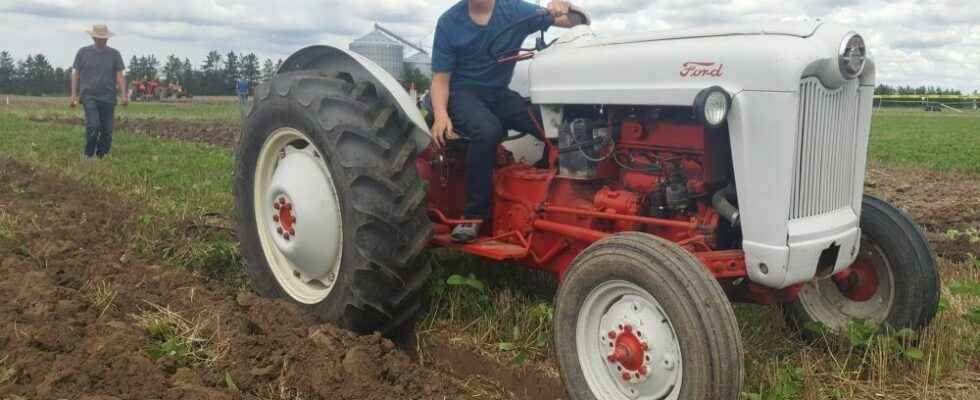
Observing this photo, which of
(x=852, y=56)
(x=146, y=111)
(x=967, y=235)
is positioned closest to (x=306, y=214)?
(x=852, y=56)

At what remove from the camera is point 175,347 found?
316cm

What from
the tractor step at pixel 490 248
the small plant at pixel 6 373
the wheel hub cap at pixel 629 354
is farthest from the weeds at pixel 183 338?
the wheel hub cap at pixel 629 354

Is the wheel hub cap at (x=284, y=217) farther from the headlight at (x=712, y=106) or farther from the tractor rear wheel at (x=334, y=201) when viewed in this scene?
the headlight at (x=712, y=106)

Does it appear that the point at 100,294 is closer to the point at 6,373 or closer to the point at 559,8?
the point at 6,373

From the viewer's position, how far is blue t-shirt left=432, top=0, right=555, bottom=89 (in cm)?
392

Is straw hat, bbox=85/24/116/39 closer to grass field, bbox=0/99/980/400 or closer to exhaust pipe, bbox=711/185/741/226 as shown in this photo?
grass field, bbox=0/99/980/400

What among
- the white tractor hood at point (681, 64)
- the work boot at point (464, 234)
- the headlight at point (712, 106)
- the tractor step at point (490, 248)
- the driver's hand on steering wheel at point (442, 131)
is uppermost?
the white tractor hood at point (681, 64)

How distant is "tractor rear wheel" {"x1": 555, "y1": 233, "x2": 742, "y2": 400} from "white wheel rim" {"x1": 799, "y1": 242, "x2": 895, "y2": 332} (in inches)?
49.4

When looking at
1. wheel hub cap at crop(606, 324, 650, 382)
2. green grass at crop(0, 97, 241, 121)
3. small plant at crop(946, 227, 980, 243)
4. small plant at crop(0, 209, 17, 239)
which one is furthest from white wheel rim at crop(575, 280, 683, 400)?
green grass at crop(0, 97, 241, 121)

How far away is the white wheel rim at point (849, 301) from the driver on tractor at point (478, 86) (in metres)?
1.52

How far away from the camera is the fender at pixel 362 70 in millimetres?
3695

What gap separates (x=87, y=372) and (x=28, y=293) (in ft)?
3.64

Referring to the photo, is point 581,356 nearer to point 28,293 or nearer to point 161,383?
point 161,383

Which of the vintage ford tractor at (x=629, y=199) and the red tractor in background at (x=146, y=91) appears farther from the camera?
the red tractor in background at (x=146, y=91)
